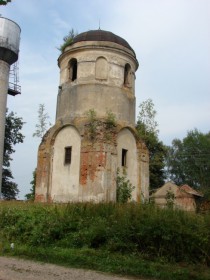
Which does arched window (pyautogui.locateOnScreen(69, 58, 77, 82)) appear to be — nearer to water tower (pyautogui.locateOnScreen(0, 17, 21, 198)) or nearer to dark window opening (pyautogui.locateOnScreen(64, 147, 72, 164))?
dark window opening (pyautogui.locateOnScreen(64, 147, 72, 164))

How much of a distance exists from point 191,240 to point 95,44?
1151cm

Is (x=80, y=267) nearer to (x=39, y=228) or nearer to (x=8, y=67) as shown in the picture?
(x=39, y=228)

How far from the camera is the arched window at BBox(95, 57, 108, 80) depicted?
17828 mm

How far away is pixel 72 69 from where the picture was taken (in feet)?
61.7

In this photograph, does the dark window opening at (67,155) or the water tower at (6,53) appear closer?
the dark window opening at (67,155)

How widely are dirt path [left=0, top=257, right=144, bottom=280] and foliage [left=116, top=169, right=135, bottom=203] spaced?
7.62 metres

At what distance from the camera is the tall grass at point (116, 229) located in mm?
9078

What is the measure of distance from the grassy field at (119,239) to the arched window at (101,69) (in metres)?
7.61

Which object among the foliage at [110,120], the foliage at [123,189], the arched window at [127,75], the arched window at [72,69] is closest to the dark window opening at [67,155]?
the foliage at [110,120]

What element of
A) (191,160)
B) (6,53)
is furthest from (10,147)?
(191,160)

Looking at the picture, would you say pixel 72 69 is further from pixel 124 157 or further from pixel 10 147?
pixel 10 147

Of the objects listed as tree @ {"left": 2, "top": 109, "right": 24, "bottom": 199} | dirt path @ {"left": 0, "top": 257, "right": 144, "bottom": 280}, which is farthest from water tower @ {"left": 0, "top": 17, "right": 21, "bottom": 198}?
dirt path @ {"left": 0, "top": 257, "right": 144, "bottom": 280}

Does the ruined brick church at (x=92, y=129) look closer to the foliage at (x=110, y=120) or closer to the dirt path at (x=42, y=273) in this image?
the foliage at (x=110, y=120)

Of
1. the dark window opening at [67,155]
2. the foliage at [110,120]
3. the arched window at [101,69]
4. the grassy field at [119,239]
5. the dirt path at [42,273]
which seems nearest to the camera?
the dirt path at [42,273]
